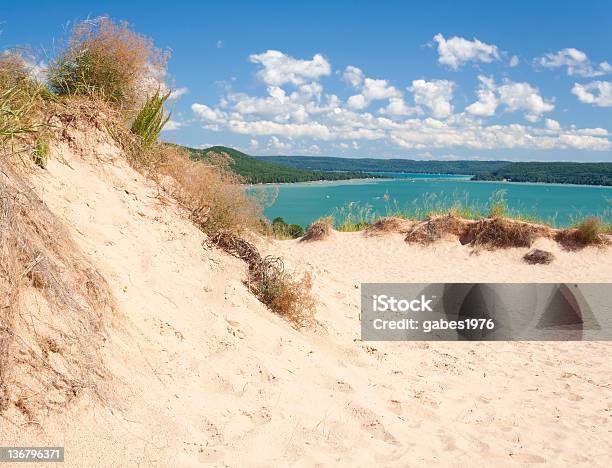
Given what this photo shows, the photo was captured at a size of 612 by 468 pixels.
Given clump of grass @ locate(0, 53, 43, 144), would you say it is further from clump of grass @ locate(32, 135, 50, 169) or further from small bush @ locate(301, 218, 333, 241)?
small bush @ locate(301, 218, 333, 241)

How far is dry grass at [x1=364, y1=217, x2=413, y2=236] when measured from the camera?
1483cm

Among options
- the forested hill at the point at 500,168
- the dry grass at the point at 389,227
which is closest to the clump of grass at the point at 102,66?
the dry grass at the point at 389,227

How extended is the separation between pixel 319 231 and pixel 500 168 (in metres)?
90.6

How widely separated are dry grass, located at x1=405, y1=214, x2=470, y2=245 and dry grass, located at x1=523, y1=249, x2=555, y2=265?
6.44 feet

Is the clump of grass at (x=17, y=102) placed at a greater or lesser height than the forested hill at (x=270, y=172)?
lesser

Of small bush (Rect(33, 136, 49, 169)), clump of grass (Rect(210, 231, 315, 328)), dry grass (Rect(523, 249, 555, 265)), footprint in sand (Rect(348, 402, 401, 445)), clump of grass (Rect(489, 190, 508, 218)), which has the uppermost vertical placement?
small bush (Rect(33, 136, 49, 169))

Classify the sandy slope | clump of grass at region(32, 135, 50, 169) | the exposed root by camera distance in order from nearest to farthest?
the sandy slope, clump of grass at region(32, 135, 50, 169), the exposed root

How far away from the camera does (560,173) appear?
71.3 metres

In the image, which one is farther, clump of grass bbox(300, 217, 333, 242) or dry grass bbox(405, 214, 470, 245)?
clump of grass bbox(300, 217, 333, 242)

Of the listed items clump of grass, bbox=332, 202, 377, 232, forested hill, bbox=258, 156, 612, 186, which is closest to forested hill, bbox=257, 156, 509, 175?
forested hill, bbox=258, 156, 612, 186

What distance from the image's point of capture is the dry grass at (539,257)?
12914mm

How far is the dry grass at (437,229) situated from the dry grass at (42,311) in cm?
1132

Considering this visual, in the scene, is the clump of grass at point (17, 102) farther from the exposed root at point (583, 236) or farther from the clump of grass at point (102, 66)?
the exposed root at point (583, 236)

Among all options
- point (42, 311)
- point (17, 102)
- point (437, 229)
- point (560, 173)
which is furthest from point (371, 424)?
point (560, 173)
